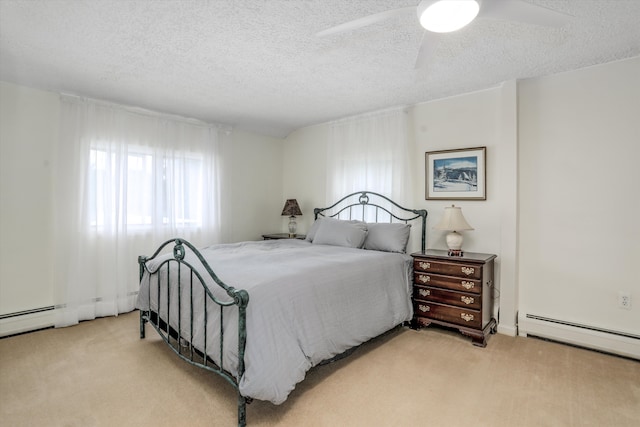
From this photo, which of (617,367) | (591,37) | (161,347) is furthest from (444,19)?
(161,347)

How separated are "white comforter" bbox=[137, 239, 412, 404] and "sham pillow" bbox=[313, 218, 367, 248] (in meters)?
0.32

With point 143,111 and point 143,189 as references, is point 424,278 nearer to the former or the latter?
point 143,189

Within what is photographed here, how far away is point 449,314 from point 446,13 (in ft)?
7.97

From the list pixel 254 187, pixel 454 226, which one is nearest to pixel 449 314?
pixel 454 226

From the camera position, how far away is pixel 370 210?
13.5ft

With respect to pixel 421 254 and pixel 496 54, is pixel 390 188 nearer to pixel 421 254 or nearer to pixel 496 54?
pixel 421 254

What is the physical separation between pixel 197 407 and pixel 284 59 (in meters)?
2.52

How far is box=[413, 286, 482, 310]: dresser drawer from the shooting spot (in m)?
2.88

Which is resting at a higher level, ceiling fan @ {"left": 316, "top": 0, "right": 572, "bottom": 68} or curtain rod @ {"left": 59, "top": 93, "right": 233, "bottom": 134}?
curtain rod @ {"left": 59, "top": 93, "right": 233, "bottom": 134}

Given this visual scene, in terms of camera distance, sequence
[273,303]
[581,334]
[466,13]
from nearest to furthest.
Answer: [466,13] < [273,303] < [581,334]

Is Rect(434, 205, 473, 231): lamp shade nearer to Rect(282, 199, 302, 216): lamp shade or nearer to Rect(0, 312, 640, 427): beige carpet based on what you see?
Rect(0, 312, 640, 427): beige carpet

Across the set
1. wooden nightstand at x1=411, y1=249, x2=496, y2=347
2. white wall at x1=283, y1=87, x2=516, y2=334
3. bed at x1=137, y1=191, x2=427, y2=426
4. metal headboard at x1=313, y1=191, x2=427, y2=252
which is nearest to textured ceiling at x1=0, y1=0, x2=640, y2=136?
white wall at x1=283, y1=87, x2=516, y2=334

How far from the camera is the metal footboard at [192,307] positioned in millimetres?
1767

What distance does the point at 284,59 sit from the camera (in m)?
2.64
